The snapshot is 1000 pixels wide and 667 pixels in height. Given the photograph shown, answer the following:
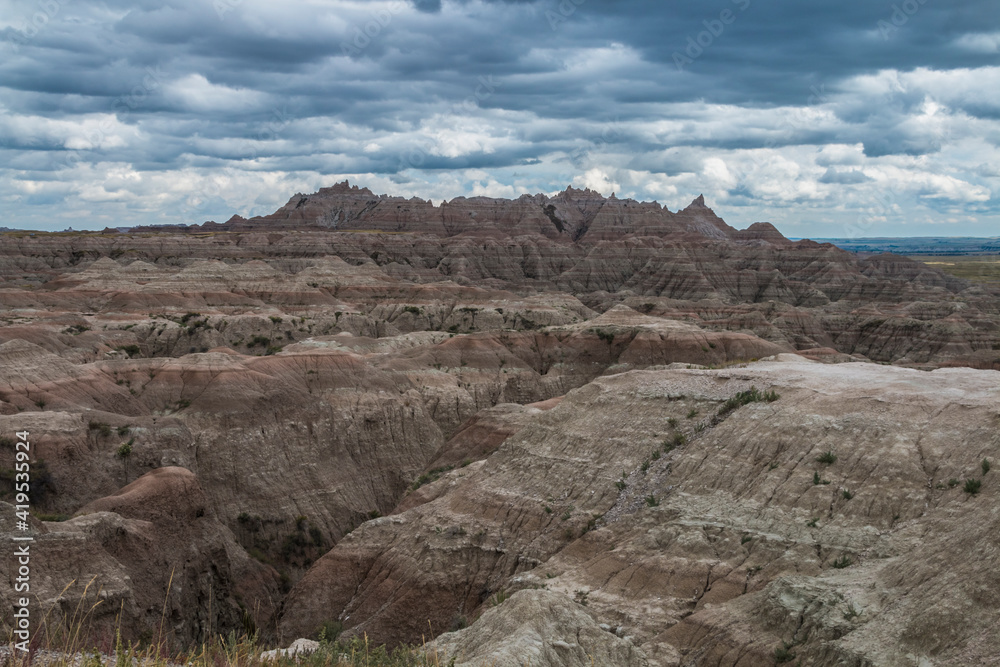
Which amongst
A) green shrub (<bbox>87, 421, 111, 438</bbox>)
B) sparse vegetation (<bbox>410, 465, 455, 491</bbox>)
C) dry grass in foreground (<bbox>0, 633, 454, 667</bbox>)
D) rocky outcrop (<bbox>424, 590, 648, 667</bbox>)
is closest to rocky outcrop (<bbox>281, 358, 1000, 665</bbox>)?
rocky outcrop (<bbox>424, 590, 648, 667</bbox>)

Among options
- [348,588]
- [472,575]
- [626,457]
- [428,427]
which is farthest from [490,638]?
[428,427]

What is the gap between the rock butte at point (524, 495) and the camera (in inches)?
725

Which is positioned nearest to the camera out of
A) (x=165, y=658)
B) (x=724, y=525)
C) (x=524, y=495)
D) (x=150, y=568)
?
(x=165, y=658)

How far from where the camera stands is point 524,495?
3081 cm

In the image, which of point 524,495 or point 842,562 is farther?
point 524,495

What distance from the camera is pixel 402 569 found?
30.3m

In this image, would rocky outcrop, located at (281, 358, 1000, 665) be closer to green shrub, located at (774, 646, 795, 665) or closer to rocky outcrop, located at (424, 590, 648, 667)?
green shrub, located at (774, 646, 795, 665)

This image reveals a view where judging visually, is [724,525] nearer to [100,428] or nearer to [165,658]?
[165,658]

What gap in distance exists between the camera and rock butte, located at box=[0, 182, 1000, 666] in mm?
18406

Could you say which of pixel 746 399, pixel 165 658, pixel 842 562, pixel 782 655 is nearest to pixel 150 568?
pixel 165 658

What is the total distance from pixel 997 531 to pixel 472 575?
1729 centimetres

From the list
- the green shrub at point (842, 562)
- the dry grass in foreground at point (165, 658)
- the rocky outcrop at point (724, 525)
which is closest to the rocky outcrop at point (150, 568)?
the rocky outcrop at point (724, 525)

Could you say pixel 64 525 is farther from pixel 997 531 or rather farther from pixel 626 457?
pixel 997 531

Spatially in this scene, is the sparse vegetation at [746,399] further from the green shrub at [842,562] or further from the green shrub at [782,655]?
the green shrub at [782,655]
